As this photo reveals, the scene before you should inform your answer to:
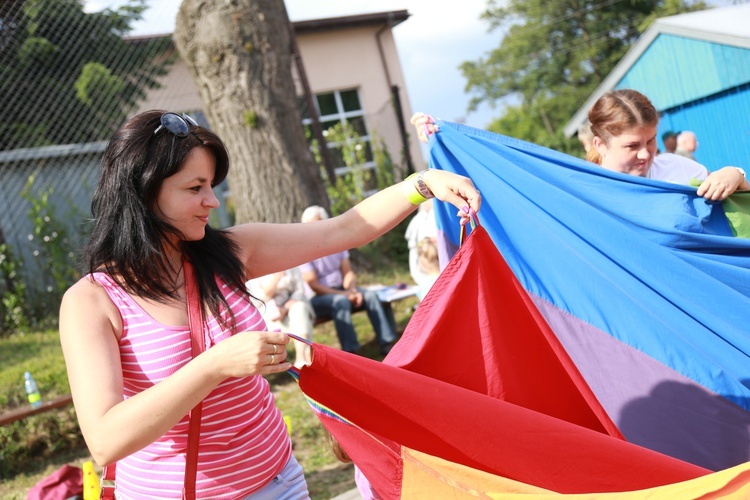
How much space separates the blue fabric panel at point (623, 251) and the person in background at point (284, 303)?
3.16 metres

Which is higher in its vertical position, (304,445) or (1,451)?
(1,451)

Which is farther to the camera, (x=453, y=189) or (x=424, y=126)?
(x=424, y=126)

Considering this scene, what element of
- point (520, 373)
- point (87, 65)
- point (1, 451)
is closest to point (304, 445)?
point (1, 451)

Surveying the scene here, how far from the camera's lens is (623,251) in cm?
318

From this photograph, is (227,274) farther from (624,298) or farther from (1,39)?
(1,39)

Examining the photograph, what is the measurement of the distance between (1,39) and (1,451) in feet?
24.7

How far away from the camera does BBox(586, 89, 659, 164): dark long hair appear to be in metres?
3.49

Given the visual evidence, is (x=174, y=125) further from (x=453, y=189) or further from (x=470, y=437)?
(x=470, y=437)

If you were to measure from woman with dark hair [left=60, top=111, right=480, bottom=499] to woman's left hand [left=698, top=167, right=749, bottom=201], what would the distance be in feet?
6.73

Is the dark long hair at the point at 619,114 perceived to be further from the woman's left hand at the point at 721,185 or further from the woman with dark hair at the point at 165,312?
the woman with dark hair at the point at 165,312

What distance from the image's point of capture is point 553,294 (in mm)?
3299

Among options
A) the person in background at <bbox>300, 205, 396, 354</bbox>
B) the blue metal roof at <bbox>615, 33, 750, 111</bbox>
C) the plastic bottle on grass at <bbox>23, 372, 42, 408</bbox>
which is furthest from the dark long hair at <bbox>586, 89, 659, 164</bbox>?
the blue metal roof at <bbox>615, 33, 750, 111</bbox>

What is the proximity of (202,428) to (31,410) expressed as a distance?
4328 millimetres

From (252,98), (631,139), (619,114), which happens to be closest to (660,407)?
(631,139)
